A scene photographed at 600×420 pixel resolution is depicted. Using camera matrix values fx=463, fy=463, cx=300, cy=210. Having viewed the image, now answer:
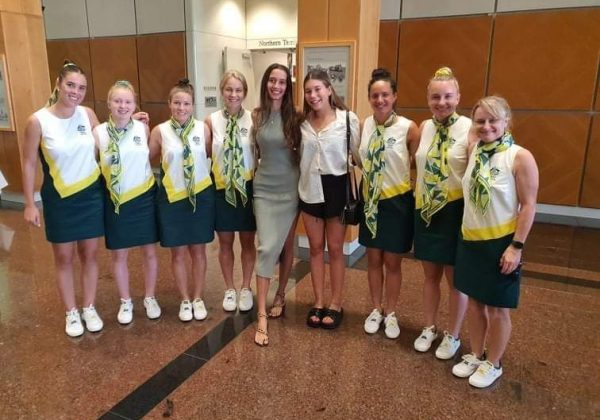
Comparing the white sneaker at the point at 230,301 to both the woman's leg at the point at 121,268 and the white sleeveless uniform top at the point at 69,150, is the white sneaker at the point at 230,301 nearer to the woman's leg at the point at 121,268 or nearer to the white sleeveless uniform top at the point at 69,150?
the woman's leg at the point at 121,268

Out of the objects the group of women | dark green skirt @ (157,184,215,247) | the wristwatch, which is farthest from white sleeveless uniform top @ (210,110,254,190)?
the wristwatch

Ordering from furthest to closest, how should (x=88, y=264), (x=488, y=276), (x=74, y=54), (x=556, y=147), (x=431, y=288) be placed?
(x=74, y=54), (x=556, y=147), (x=88, y=264), (x=431, y=288), (x=488, y=276)

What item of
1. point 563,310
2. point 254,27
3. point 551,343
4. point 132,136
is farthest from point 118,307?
point 254,27

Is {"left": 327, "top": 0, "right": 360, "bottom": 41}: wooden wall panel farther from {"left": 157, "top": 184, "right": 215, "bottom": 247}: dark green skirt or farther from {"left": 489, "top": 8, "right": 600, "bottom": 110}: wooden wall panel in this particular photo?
{"left": 489, "top": 8, "right": 600, "bottom": 110}: wooden wall panel

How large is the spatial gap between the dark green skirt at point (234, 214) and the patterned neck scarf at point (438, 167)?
3.71 ft

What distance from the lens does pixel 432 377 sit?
2.47 meters

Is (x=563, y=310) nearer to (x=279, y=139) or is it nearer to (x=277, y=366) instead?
(x=277, y=366)

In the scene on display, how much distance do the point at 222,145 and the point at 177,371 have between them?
4.38 feet

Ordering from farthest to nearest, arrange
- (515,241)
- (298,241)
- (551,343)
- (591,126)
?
1. (591,126)
2. (298,241)
3. (551,343)
4. (515,241)

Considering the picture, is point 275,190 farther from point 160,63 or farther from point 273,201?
point 160,63

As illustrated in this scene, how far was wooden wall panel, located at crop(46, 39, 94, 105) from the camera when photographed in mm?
7949

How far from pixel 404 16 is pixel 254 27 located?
3.10 m

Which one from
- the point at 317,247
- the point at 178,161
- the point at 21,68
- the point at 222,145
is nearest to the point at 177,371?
the point at 317,247

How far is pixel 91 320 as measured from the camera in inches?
116
